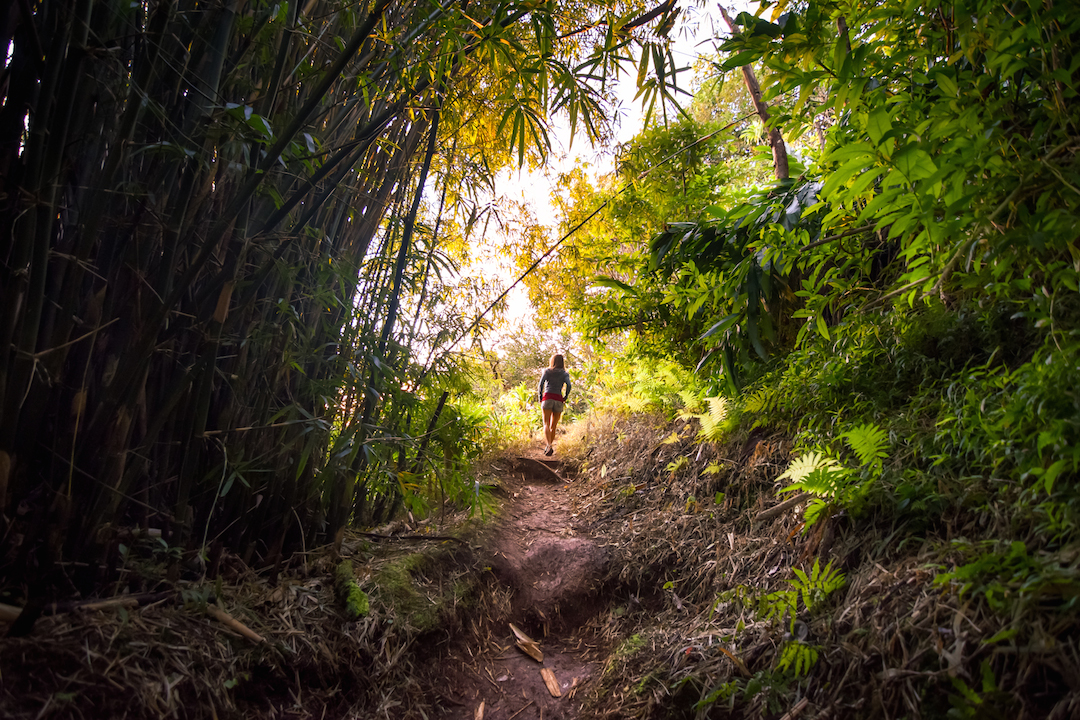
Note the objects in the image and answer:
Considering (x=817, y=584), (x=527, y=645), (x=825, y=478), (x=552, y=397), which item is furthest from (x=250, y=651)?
(x=552, y=397)

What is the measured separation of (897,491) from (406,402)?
4.77ft

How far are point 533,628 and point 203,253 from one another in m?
1.93

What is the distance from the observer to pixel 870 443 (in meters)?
1.32

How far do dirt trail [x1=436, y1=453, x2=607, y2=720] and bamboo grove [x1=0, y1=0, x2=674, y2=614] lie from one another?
0.76 meters

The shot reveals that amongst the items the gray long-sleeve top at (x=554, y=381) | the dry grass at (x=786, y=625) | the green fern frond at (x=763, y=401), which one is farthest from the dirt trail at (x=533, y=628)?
the gray long-sleeve top at (x=554, y=381)

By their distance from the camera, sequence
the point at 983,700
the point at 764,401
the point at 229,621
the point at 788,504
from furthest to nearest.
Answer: the point at 764,401, the point at 788,504, the point at 229,621, the point at 983,700

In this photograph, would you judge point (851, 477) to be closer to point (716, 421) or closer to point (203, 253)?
point (716, 421)

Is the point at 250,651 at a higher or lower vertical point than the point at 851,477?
lower

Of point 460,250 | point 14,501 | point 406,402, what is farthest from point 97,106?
point 460,250

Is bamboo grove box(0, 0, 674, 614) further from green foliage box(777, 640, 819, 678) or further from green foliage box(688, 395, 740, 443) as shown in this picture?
green foliage box(688, 395, 740, 443)

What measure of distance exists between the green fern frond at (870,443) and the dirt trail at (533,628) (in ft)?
3.98

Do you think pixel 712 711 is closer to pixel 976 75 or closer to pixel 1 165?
pixel 976 75

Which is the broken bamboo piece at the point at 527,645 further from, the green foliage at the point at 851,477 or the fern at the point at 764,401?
the fern at the point at 764,401

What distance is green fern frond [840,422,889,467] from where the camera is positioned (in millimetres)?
1310
